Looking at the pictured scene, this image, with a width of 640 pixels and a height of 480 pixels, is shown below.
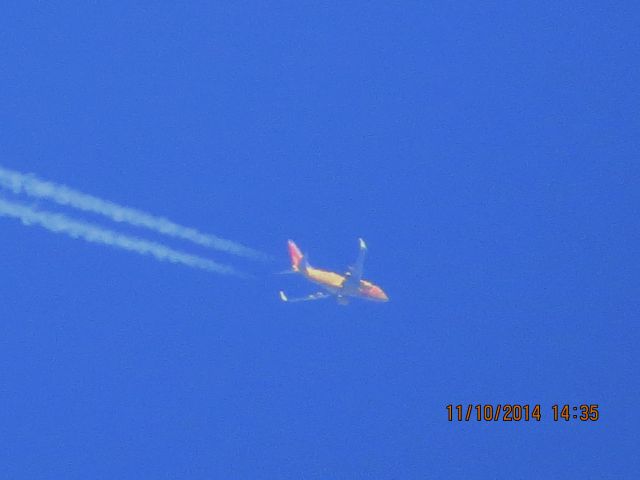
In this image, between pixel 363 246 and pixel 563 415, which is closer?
pixel 363 246

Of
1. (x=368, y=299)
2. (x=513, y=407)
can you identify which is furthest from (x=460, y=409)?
(x=368, y=299)

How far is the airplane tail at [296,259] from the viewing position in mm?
34812

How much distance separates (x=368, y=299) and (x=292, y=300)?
229cm

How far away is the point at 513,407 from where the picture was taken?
124ft

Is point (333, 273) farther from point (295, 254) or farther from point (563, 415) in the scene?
point (563, 415)

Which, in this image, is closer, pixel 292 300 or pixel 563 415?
pixel 292 300

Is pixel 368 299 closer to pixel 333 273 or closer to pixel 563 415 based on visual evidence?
pixel 333 273

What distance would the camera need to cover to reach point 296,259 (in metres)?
35.7

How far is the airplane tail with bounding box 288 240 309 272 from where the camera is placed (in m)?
34.8

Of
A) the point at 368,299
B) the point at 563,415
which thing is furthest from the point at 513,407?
the point at 368,299

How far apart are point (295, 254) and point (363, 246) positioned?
96.6 inches

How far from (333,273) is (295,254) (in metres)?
1.40

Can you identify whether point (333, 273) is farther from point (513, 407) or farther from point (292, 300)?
point (513, 407)

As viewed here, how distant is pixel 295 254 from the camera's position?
118ft
